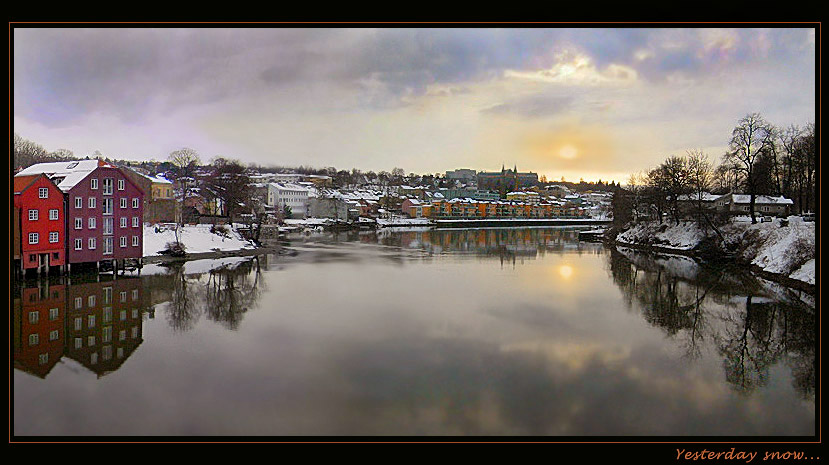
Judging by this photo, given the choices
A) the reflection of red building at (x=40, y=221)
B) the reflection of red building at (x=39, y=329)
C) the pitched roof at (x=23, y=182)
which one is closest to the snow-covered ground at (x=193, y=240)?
the reflection of red building at (x=40, y=221)

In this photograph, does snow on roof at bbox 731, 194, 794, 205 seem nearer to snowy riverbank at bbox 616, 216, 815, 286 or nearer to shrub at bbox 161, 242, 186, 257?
snowy riverbank at bbox 616, 216, 815, 286

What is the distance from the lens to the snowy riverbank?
1773 cm

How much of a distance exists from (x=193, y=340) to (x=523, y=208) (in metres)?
71.4

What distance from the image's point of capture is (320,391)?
7.14 meters

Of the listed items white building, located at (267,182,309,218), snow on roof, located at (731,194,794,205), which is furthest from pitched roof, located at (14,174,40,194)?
white building, located at (267,182,309,218)

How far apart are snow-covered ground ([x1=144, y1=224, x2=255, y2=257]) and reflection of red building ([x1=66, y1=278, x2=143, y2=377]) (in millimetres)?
7636

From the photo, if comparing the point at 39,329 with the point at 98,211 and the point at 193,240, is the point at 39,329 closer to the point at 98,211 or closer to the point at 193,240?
the point at 98,211

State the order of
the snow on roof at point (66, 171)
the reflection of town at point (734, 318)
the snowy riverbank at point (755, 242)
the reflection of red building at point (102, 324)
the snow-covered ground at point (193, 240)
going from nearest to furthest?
the reflection of town at point (734, 318)
the reflection of red building at point (102, 324)
the snowy riverbank at point (755, 242)
the snow on roof at point (66, 171)
the snow-covered ground at point (193, 240)

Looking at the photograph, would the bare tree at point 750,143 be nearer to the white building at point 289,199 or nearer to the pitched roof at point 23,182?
the pitched roof at point 23,182

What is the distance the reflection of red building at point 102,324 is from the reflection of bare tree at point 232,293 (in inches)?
65.5

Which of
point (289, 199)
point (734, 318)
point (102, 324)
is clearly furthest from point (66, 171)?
point (289, 199)

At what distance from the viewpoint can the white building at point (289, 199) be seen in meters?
59.7

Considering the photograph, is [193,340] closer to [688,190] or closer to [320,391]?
[320,391]
